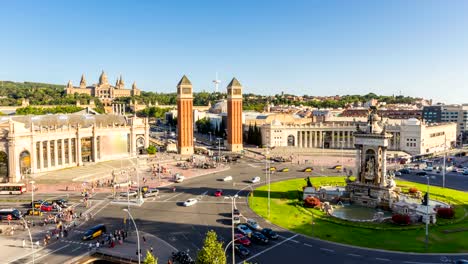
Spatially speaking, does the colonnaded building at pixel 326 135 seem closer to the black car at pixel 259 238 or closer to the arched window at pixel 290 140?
the arched window at pixel 290 140

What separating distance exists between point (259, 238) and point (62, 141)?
198ft

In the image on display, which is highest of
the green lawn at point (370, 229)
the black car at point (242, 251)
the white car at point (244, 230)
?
the white car at point (244, 230)

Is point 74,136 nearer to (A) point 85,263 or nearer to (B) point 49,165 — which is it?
(B) point 49,165

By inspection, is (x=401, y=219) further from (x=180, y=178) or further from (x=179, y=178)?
(x=179, y=178)

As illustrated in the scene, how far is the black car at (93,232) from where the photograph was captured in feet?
145

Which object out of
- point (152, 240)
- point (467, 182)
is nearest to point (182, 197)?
point (152, 240)

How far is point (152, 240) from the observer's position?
4384 cm

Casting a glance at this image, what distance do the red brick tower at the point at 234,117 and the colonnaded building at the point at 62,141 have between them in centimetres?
2931

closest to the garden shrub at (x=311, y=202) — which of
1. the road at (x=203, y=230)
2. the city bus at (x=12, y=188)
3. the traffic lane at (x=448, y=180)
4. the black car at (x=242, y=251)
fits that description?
the road at (x=203, y=230)

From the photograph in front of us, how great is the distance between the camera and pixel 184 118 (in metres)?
119

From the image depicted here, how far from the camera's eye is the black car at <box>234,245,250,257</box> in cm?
3934

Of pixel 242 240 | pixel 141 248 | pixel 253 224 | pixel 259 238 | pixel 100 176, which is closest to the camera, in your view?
pixel 141 248

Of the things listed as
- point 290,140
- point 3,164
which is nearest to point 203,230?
point 3,164

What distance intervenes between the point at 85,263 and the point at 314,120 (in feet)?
418
